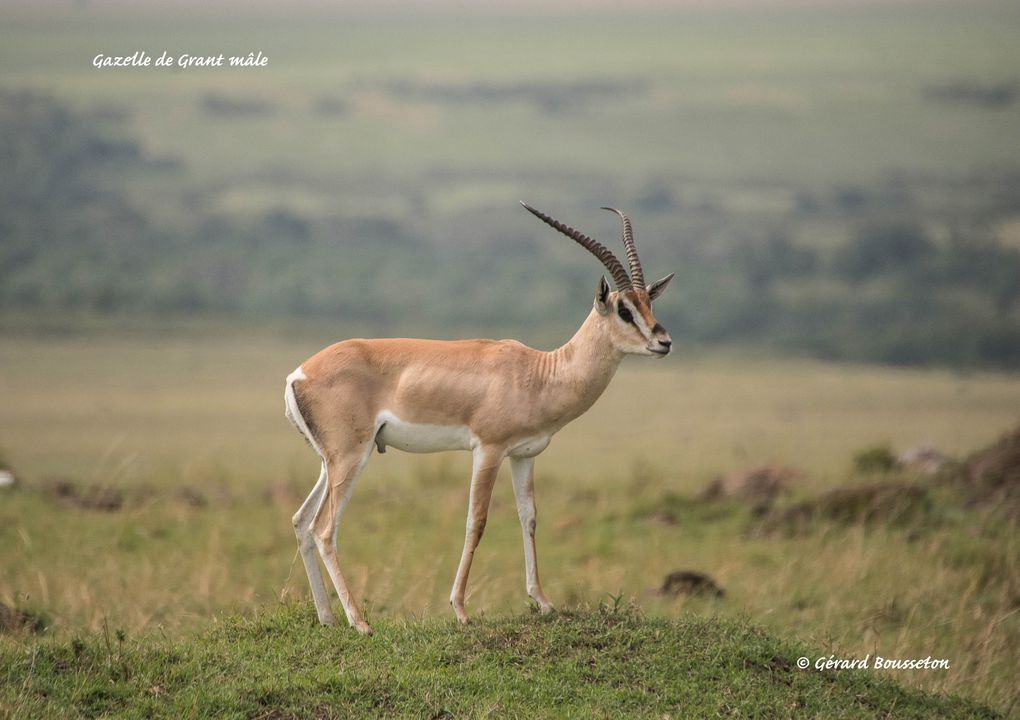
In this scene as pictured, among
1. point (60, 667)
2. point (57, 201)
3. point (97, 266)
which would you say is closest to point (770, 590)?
point (60, 667)

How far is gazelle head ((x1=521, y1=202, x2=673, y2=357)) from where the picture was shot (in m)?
8.66

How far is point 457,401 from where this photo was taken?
8867 mm

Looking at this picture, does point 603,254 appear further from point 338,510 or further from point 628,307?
point 338,510

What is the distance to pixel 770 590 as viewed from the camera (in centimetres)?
1311

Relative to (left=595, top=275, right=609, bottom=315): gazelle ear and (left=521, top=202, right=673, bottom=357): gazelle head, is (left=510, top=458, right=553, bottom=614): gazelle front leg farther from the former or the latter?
(left=595, top=275, right=609, bottom=315): gazelle ear

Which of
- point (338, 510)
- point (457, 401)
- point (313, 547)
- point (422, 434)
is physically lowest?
point (313, 547)

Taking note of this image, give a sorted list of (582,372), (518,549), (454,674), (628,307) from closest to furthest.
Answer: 1. (454,674)
2. (628,307)
3. (582,372)
4. (518,549)

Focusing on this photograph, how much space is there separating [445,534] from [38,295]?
1490 inches

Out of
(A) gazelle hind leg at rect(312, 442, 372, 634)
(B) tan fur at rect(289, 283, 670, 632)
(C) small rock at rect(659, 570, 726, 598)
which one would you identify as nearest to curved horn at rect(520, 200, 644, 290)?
(B) tan fur at rect(289, 283, 670, 632)

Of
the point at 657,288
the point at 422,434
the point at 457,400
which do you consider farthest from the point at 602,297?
the point at 422,434

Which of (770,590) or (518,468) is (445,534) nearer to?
(770,590)

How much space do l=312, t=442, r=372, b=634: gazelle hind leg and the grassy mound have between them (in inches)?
8.1

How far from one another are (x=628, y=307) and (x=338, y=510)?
92.1 inches

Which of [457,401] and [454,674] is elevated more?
[457,401]
